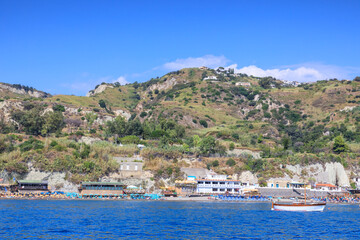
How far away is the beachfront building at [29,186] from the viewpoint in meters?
75.0

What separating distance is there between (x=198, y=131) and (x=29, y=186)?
68039 millimetres

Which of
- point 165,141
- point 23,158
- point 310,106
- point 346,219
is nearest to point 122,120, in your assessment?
point 165,141

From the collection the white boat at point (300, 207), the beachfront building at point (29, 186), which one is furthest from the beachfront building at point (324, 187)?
the beachfront building at point (29, 186)

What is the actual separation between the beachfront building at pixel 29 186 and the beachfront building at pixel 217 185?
Answer: 32066 millimetres

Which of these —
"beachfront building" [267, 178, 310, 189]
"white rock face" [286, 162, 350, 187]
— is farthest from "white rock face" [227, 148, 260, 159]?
"beachfront building" [267, 178, 310, 189]

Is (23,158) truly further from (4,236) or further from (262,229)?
(262,229)

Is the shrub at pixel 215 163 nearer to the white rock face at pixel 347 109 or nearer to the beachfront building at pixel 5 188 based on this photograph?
the beachfront building at pixel 5 188

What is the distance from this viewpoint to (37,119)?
99.6 metres

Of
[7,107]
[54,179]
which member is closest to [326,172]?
[54,179]

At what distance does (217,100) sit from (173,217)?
131m

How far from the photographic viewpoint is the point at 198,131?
133 metres

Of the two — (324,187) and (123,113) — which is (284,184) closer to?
(324,187)

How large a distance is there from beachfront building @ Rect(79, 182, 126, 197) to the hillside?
3170 millimetres

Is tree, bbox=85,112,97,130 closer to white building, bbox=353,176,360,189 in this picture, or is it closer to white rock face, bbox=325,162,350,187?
white rock face, bbox=325,162,350,187
